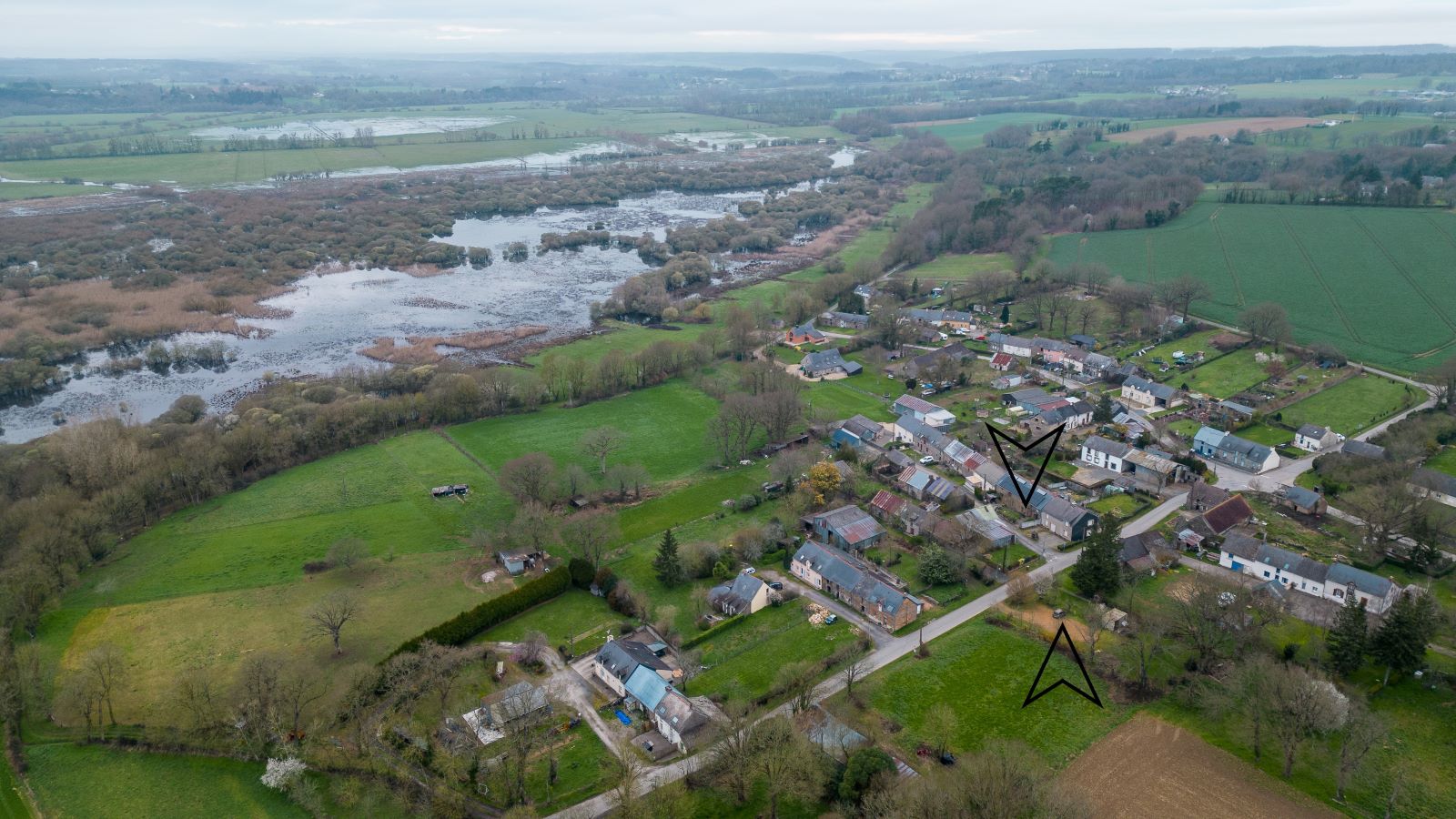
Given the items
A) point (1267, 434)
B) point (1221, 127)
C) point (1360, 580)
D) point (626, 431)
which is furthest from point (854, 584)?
point (1221, 127)

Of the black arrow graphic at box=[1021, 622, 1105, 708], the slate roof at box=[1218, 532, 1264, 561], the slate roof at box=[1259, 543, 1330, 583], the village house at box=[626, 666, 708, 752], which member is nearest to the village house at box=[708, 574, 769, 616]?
the village house at box=[626, 666, 708, 752]

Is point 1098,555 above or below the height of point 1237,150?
below

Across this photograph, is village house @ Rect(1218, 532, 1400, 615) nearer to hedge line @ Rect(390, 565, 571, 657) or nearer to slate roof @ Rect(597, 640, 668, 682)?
slate roof @ Rect(597, 640, 668, 682)

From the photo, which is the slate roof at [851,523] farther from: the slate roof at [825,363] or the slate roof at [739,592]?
the slate roof at [825,363]

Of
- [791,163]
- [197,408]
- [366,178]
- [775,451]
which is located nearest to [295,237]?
[366,178]

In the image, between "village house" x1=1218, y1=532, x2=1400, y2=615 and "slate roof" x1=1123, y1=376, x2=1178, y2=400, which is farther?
"slate roof" x1=1123, y1=376, x2=1178, y2=400

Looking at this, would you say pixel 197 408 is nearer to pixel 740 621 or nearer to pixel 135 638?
pixel 135 638

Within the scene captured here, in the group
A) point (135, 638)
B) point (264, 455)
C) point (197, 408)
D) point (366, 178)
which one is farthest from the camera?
point (366, 178)
